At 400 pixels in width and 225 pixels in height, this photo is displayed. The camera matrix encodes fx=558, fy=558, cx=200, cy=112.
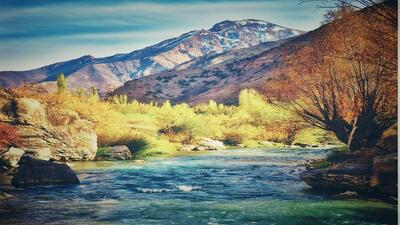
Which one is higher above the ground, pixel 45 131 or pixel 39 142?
pixel 45 131

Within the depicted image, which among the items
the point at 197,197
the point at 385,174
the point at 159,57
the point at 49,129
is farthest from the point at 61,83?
the point at 385,174

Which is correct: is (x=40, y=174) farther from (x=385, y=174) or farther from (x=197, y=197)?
(x=385, y=174)

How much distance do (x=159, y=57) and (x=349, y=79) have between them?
2083mm

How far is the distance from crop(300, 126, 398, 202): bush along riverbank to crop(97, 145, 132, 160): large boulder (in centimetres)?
188

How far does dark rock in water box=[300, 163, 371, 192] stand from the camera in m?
5.68

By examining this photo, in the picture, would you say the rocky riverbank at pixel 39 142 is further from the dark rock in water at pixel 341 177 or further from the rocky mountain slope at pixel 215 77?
the dark rock in water at pixel 341 177

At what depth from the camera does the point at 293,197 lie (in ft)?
18.4

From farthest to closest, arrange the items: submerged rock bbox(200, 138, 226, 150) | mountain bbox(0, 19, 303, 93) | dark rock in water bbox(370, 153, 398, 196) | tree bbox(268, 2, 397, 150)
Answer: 1. submerged rock bbox(200, 138, 226, 150)
2. mountain bbox(0, 19, 303, 93)
3. tree bbox(268, 2, 397, 150)
4. dark rock in water bbox(370, 153, 398, 196)

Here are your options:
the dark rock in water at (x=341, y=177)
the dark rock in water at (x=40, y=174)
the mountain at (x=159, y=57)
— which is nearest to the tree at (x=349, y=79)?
the dark rock in water at (x=341, y=177)

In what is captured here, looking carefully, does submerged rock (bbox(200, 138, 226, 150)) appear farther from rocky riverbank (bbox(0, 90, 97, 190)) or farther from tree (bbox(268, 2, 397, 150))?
rocky riverbank (bbox(0, 90, 97, 190))

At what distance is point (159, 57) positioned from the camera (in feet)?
20.5

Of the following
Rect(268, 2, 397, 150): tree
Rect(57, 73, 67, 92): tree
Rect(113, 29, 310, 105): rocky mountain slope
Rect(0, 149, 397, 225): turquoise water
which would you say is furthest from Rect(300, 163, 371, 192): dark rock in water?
Rect(57, 73, 67, 92): tree

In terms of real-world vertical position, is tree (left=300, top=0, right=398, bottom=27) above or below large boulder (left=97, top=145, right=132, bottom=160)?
above

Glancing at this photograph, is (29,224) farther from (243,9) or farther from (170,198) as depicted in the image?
(243,9)
